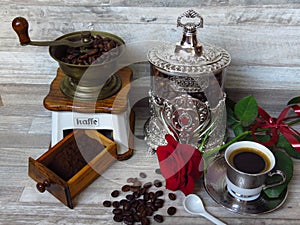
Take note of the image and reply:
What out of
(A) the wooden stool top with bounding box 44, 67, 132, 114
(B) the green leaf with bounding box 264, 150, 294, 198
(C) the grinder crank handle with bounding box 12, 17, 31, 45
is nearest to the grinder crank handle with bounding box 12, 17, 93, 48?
(C) the grinder crank handle with bounding box 12, 17, 31, 45

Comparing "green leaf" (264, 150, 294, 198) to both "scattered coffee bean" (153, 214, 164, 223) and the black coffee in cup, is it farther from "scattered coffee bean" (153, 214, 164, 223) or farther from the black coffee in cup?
"scattered coffee bean" (153, 214, 164, 223)

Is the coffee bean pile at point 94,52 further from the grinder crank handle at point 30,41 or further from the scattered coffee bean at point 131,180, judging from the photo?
the scattered coffee bean at point 131,180

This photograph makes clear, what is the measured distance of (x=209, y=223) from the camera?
0.78m

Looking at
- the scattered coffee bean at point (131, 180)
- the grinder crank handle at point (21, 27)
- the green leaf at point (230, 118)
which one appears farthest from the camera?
the green leaf at point (230, 118)

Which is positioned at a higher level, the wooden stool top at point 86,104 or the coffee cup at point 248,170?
the wooden stool top at point 86,104

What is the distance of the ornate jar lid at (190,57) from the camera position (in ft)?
2.71

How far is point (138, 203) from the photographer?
818 mm

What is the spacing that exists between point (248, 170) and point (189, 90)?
0.71 ft

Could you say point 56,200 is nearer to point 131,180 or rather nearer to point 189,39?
point 131,180

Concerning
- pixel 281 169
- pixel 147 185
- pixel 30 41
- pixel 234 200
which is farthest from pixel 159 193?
pixel 30 41

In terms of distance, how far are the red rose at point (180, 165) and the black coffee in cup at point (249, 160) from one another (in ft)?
0.25

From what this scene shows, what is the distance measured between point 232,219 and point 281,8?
0.52 meters

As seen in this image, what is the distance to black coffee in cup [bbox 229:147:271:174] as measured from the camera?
78cm

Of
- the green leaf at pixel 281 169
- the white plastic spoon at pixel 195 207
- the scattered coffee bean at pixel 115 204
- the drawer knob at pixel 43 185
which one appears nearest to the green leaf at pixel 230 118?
the green leaf at pixel 281 169
